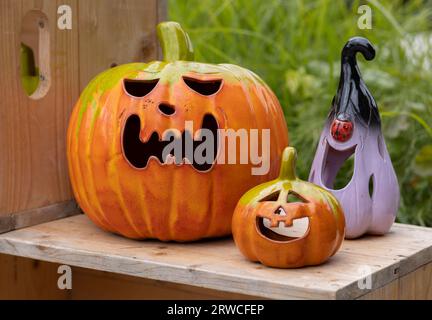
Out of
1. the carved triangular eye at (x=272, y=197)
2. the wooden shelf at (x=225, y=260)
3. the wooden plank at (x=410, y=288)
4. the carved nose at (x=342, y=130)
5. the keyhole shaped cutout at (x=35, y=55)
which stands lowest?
the wooden plank at (x=410, y=288)

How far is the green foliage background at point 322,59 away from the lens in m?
2.53

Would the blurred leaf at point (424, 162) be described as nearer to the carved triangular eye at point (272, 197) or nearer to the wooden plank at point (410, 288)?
the wooden plank at point (410, 288)

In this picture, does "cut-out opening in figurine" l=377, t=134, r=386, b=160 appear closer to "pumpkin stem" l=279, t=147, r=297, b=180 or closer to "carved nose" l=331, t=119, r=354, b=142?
"carved nose" l=331, t=119, r=354, b=142

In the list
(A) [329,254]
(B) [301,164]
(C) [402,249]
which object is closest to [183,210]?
(A) [329,254]

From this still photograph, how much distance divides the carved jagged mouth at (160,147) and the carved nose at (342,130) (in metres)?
0.24

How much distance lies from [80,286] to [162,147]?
28.0 inches

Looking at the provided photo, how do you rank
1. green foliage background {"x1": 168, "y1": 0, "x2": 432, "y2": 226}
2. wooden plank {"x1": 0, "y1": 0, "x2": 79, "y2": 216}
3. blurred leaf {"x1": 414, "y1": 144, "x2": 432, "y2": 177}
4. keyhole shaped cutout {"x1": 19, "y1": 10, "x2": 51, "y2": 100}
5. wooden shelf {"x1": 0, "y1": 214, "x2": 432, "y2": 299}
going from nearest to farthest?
wooden shelf {"x1": 0, "y1": 214, "x2": 432, "y2": 299}
wooden plank {"x1": 0, "y1": 0, "x2": 79, "y2": 216}
keyhole shaped cutout {"x1": 19, "y1": 10, "x2": 51, "y2": 100}
blurred leaf {"x1": 414, "y1": 144, "x2": 432, "y2": 177}
green foliage background {"x1": 168, "y1": 0, "x2": 432, "y2": 226}

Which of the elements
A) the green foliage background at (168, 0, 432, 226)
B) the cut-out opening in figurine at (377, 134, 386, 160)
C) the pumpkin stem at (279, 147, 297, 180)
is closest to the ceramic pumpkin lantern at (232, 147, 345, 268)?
the pumpkin stem at (279, 147, 297, 180)

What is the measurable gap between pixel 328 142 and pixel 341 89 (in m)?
0.11

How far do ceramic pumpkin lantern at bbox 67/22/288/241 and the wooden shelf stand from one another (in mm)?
60

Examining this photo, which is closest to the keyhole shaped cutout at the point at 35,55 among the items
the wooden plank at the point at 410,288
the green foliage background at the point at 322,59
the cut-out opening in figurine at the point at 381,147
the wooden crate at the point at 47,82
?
the wooden crate at the point at 47,82

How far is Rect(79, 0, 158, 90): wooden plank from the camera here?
188cm

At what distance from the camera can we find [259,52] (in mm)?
2900
